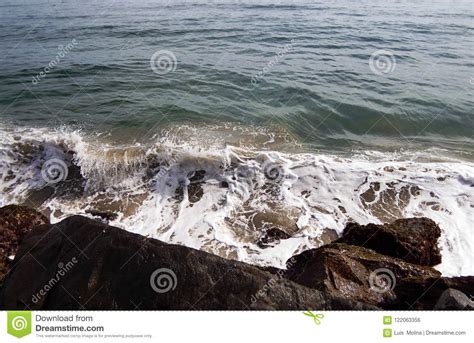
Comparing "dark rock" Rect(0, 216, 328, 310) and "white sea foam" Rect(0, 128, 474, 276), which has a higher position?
"white sea foam" Rect(0, 128, 474, 276)

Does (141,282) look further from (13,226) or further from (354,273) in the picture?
(13,226)

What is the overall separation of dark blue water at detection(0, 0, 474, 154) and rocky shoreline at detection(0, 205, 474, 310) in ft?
20.8

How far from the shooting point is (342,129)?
449 inches

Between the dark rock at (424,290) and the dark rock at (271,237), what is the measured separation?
2.54 metres

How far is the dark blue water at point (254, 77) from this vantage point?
37.6 feet

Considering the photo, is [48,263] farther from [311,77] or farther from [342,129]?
[311,77]

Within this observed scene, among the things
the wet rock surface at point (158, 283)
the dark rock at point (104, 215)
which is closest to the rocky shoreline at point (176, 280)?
the wet rock surface at point (158, 283)

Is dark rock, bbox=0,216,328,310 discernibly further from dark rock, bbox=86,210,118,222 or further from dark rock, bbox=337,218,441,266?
dark rock, bbox=86,210,118,222

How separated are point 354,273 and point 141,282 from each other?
2.72 m

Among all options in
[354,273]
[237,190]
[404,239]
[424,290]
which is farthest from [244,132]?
[424,290]

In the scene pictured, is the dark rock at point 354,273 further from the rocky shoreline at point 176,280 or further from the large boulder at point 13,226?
the large boulder at point 13,226

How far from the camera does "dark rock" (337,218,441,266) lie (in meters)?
5.35

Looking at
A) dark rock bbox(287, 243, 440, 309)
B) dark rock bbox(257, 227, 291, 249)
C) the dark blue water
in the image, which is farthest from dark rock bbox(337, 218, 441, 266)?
the dark blue water
